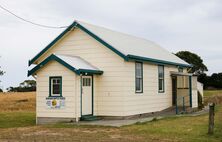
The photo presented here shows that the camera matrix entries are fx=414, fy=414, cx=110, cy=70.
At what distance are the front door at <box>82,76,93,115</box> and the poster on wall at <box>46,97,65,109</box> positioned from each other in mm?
1110

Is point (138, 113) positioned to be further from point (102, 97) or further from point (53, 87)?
point (53, 87)

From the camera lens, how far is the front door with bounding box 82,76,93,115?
70.8 feet

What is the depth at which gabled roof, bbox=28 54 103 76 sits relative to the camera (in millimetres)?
20688

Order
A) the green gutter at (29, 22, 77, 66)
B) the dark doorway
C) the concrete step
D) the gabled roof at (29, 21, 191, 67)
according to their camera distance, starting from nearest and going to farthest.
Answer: the concrete step → the gabled roof at (29, 21, 191, 67) → the green gutter at (29, 22, 77, 66) → the dark doorway

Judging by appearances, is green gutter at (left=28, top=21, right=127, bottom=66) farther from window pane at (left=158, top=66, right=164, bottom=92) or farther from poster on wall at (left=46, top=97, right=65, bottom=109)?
window pane at (left=158, top=66, right=164, bottom=92)

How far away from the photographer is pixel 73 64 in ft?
69.2

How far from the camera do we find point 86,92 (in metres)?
21.8

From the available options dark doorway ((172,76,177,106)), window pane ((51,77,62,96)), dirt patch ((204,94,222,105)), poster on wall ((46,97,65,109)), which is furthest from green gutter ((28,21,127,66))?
dirt patch ((204,94,222,105))

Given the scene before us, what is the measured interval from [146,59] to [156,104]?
3487 mm

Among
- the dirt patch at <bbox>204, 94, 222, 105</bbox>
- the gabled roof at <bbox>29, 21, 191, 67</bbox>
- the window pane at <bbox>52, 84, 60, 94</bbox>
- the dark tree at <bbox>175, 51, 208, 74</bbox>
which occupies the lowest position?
the dirt patch at <bbox>204, 94, 222, 105</bbox>

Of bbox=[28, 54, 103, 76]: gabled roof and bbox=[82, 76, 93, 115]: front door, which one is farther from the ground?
bbox=[28, 54, 103, 76]: gabled roof

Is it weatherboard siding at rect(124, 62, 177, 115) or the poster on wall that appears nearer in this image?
the poster on wall

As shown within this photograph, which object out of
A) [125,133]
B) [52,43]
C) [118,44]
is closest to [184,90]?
[118,44]

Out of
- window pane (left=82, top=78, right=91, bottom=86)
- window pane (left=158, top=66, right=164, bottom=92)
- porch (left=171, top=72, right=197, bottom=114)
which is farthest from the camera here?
porch (left=171, top=72, right=197, bottom=114)
